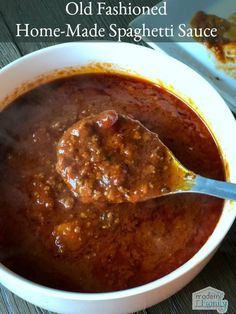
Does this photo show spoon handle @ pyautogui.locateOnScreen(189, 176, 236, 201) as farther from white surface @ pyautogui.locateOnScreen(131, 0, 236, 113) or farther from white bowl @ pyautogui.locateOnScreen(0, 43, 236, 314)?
white surface @ pyautogui.locateOnScreen(131, 0, 236, 113)

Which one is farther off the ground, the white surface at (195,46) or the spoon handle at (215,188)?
the white surface at (195,46)

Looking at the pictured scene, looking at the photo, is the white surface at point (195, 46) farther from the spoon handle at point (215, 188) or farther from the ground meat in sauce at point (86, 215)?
the spoon handle at point (215, 188)

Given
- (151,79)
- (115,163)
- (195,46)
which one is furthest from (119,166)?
(195,46)

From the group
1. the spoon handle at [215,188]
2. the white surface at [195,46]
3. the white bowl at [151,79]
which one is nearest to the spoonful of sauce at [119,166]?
the spoon handle at [215,188]

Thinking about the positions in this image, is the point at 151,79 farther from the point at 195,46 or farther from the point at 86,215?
the point at 86,215

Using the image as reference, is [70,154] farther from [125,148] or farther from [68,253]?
[68,253]

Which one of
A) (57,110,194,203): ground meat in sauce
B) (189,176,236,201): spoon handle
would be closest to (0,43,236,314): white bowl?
(189,176,236,201): spoon handle
